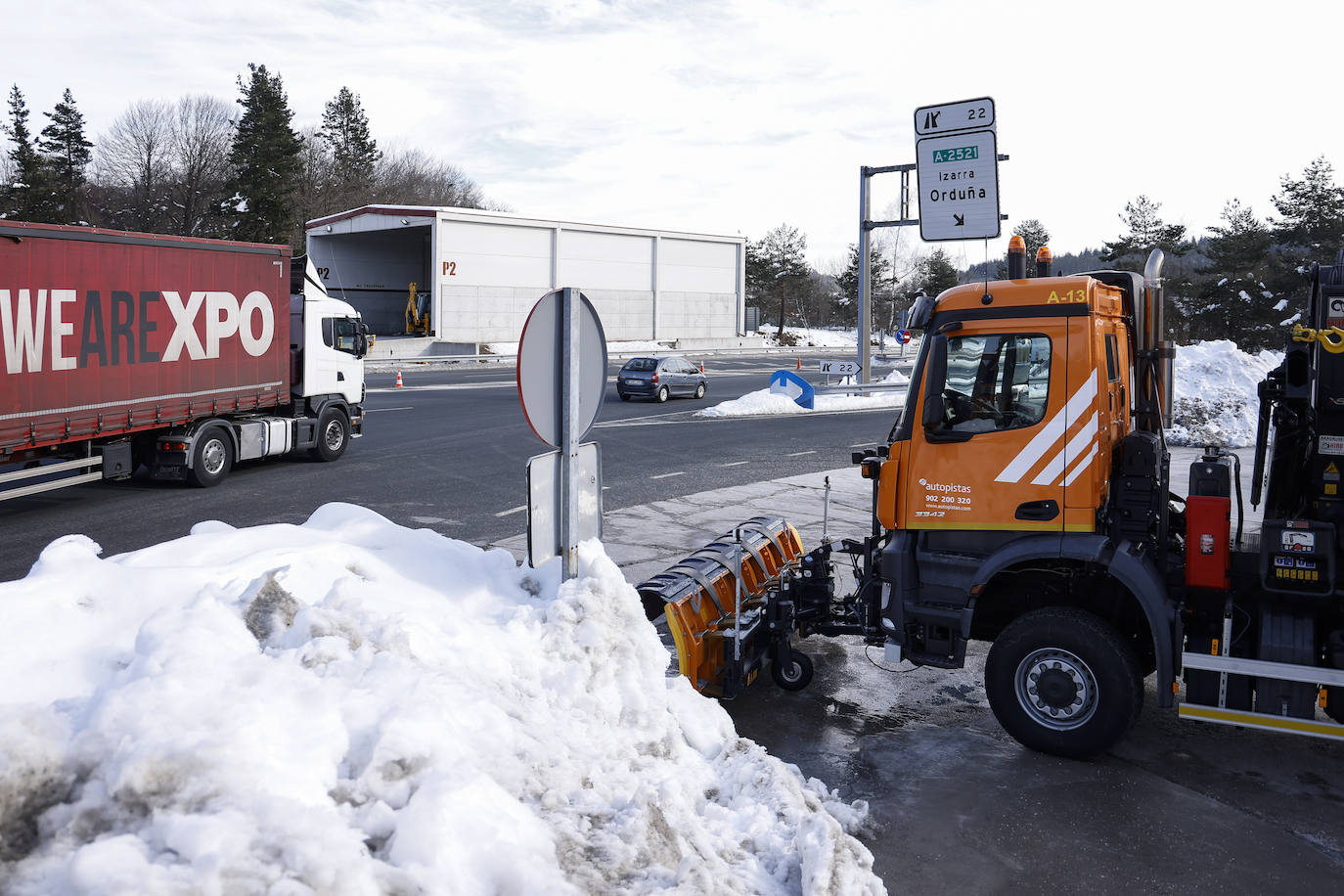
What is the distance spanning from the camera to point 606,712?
15.3 feet

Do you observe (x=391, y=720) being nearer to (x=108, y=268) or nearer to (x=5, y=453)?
(x=5, y=453)

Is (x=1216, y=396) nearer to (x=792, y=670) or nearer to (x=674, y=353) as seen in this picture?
(x=792, y=670)

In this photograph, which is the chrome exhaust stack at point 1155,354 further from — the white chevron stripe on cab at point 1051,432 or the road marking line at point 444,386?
the road marking line at point 444,386

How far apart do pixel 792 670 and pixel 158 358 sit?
36.4 feet

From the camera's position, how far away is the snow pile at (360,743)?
10.3ft

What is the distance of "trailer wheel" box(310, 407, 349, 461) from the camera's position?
58.8 feet

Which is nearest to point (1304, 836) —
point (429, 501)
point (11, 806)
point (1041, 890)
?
point (1041, 890)

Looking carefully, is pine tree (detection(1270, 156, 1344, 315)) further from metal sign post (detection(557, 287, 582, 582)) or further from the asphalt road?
metal sign post (detection(557, 287, 582, 582))

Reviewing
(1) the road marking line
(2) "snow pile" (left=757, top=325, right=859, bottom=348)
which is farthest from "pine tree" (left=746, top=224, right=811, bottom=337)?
(1) the road marking line

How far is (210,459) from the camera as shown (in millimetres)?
15641

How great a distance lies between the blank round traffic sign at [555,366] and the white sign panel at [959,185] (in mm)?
17405

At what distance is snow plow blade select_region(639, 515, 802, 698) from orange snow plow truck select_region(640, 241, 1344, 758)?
25 millimetres

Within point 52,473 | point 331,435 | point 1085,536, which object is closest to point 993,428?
point 1085,536

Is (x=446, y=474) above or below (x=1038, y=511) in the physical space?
below
